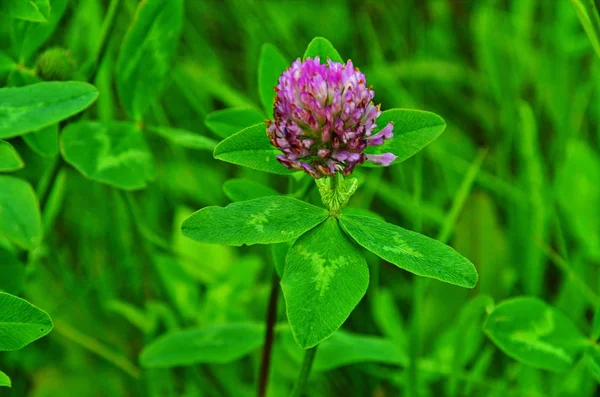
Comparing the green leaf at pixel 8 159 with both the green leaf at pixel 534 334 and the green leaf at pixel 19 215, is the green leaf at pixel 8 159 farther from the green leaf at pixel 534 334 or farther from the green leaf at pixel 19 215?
the green leaf at pixel 534 334

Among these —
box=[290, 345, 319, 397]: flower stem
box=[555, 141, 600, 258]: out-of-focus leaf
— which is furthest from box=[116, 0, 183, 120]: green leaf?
box=[555, 141, 600, 258]: out-of-focus leaf

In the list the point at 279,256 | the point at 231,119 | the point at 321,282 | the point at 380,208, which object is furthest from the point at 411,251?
the point at 380,208

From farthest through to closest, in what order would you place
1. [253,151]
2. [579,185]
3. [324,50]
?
[579,185]
[324,50]
[253,151]

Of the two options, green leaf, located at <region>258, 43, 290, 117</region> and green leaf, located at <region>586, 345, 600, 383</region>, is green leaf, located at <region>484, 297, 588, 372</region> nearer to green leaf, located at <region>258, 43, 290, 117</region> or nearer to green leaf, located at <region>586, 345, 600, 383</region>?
green leaf, located at <region>586, 345, 600, 383</region>

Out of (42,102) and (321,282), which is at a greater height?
(42,102)

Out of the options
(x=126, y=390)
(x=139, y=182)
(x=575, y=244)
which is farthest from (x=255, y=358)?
(x=575, y=244)

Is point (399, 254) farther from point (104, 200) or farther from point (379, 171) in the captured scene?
point (104, 200)

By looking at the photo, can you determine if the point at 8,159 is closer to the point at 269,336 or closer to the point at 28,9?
the point at 28,9
